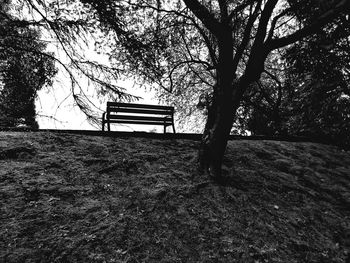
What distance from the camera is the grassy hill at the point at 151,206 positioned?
2973 mm

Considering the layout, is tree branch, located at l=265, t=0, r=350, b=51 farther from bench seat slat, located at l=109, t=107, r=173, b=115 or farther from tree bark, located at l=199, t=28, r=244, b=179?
bench seat slat, located at l=109, t=107, r=173, b=115

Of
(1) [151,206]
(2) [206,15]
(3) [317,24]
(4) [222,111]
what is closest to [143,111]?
(4) [222,111]

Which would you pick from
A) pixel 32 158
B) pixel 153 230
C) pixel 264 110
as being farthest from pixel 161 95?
pixel 153 230

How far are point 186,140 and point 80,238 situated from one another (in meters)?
4.05

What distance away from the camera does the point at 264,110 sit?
13.4 metres

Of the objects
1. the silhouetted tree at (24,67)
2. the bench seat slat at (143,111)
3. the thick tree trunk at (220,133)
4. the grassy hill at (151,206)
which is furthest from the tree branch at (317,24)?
the silhouetted tree at (24,67)

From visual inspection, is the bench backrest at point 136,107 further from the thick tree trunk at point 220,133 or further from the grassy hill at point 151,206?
the thick tree trunk at point 220,133

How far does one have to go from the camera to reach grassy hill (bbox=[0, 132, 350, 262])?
9.75 ft

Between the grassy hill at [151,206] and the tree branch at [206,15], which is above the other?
the tree branch at [206,15]

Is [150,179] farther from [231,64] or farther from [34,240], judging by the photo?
[231,64]

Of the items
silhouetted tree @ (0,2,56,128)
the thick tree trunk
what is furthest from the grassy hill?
silhouetted tree @ (0,2,56,128)

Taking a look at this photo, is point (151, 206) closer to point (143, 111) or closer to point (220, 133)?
point (220, 133)

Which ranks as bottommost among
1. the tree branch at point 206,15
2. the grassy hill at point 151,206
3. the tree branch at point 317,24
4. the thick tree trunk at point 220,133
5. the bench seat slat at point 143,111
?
the grassy hill at point 151,206

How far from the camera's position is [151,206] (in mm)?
3775
